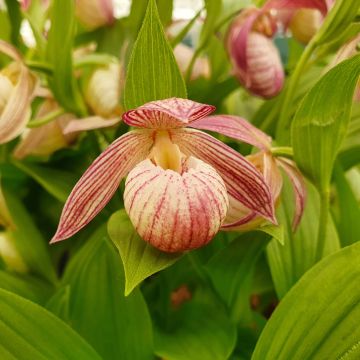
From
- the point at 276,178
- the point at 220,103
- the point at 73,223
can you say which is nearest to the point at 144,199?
the point at 73,223

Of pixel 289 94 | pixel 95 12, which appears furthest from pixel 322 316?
pixel 95 12

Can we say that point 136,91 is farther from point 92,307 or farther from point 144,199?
point 92,307

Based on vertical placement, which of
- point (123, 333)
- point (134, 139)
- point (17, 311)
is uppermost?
point (134, 139)

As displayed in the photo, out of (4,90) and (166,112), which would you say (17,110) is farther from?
(166,112)

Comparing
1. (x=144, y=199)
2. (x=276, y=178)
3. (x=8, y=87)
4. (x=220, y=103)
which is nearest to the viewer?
(x=144, y=199)

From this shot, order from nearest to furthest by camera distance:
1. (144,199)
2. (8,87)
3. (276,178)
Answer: (144,199) < (276,178) < (8,87)

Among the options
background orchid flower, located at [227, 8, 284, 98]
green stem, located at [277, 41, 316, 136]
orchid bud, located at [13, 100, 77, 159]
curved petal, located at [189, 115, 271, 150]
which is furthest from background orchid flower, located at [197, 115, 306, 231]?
orchid bud, located at [13, 100, 77, 159]

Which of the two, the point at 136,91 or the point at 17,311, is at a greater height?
the point at 136,91
